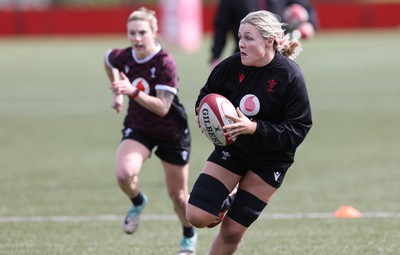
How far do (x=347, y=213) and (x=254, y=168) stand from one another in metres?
2.61

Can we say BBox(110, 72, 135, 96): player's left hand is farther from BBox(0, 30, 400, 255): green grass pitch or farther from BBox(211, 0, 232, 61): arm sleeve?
BBox(211, 0, 232, 61): arm sleeve

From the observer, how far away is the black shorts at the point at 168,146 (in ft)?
23.8

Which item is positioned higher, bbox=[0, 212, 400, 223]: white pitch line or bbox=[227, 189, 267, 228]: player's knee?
bbox=[227, 189, 267, 228]: player's knee

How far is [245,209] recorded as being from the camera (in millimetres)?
5754

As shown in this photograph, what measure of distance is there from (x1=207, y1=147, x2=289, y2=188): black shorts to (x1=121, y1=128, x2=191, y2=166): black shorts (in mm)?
1381

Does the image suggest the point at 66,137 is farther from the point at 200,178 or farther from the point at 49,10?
the point at 49,10

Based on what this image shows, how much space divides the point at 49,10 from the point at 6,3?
10.9ft

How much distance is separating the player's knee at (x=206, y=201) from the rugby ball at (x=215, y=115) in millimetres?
283

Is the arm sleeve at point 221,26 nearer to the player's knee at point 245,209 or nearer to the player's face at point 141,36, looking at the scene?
the player's face at point 141,36

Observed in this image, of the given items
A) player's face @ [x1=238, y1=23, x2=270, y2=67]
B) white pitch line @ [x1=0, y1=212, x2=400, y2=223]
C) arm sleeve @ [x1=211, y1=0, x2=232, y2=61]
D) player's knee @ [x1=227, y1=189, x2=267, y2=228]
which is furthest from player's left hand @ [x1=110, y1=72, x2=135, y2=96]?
arm sleeve @ [x1=211, y1=0, x2=232, y2=61]

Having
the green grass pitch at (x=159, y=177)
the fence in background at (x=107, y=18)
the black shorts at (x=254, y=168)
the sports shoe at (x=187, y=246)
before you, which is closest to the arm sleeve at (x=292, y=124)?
the black shorts at (x=254, y=168)

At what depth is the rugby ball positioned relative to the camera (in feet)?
18.3

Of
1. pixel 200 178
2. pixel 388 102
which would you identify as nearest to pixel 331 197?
pixel 200 178

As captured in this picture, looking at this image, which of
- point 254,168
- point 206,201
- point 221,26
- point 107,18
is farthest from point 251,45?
point 107,18
